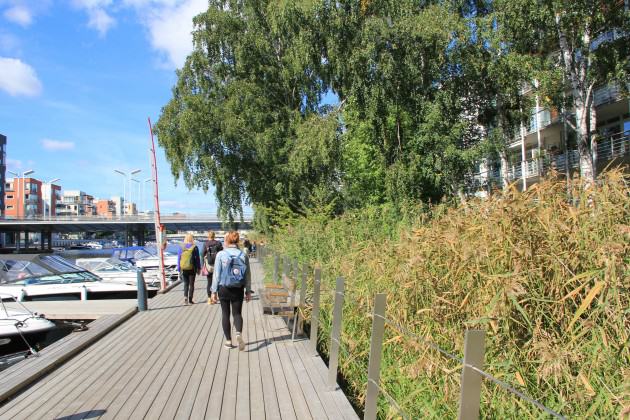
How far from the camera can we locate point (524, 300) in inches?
131

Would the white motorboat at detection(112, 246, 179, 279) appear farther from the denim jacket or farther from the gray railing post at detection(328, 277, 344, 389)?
the gray railing post at detection(328, 277, 344, 389)

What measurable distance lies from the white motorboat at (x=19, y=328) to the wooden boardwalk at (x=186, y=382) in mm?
1992

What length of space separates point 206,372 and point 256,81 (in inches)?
903

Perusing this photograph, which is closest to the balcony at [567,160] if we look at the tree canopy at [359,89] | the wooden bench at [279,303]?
the tree canopy at [359,89]

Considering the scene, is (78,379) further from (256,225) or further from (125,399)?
(256,225)

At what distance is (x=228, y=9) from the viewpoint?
28406 mm

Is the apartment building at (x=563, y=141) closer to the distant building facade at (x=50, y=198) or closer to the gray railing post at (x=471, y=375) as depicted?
the gray railing post at (x=471, y=375)

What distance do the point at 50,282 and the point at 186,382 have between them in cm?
1142

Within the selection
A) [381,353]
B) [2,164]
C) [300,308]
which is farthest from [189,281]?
[2,164]

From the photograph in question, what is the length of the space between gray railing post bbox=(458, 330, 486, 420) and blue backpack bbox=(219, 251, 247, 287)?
16.9ft

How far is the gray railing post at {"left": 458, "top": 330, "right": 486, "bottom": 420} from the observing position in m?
2.33

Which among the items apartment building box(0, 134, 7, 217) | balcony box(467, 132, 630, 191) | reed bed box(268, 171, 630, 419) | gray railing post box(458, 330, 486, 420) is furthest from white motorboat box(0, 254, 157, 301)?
apartment building box(0, 134, 7, 217)

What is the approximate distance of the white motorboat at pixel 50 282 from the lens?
14749mm

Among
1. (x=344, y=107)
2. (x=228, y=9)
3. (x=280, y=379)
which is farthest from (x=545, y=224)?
(x=228, y=9)
